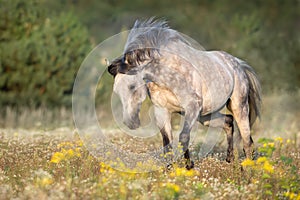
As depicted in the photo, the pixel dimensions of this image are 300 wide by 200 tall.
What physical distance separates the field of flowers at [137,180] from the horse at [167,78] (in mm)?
891

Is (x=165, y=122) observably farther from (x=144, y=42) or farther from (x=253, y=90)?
(x=253, y=90)

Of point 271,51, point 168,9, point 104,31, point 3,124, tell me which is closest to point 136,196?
point 3,124

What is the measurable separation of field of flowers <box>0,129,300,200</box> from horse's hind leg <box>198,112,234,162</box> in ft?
3.61

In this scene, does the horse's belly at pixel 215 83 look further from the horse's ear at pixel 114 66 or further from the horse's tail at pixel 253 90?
the horse's ear at pixel 114 66

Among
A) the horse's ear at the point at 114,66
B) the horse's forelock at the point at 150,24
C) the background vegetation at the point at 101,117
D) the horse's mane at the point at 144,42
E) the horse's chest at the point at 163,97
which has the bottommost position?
the background vegetation at the point at 101,117

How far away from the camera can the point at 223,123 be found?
980 cm

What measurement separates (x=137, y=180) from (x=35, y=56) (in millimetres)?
14716

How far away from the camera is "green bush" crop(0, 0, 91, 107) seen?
19719 millimetres

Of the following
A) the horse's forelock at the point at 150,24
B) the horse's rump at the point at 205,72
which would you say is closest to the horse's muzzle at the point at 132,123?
the horse's rump at the point at 205,72

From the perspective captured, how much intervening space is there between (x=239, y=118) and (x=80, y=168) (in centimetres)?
324

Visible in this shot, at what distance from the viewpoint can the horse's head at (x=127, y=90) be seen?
766 centimetres

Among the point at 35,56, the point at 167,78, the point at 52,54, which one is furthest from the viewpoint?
the point at 52,54

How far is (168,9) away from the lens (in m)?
47.7

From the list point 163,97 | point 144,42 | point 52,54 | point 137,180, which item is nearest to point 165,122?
point 163,97
